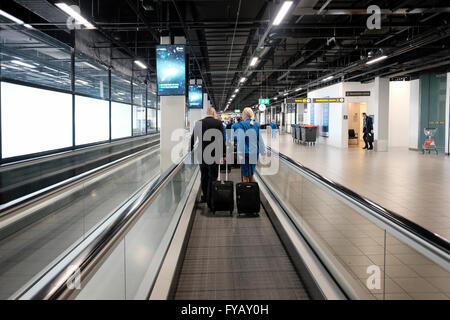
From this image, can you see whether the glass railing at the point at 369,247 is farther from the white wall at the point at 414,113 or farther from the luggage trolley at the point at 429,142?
the white wall at the point at 414,113

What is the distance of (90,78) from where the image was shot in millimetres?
13891

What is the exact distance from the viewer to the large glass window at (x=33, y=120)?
8.34 m

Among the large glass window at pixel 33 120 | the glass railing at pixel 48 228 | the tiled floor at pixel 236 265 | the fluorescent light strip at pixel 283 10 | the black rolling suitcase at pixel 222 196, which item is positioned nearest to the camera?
the tiled floor at pixel 236 265

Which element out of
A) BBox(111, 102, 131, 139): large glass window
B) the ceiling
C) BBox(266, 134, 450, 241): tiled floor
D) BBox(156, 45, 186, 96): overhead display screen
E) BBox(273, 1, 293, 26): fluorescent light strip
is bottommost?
BBox(266, 134, 450, 241): tiled floor

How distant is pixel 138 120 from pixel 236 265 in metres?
18.0

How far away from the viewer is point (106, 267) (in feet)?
7.55

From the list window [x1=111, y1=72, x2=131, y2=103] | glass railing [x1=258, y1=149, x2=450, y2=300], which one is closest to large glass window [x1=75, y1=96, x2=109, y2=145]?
window [x1=111, y1=72, x2=131, y2=103]

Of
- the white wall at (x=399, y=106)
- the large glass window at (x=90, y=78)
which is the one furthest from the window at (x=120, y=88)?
the white wall at (x=399, y=106)

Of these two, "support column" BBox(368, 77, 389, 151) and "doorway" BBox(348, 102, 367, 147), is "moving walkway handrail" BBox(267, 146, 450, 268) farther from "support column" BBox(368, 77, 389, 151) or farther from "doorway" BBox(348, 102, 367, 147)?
"doorway" BBox(348, 102, 367, 147)

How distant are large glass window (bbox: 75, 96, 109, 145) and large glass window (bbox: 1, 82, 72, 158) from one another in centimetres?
86

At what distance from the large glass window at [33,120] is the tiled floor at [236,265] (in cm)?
539

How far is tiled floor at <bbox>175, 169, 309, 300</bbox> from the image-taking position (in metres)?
3.55

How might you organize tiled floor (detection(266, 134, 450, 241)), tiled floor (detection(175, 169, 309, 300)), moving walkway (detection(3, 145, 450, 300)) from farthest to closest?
1. tiled floor (detection(266, 134, 450, 241))
2. tiled floor (detection(175, 169, 309, 300))
3. moving walkway (detection(3, 145, 450, 300))

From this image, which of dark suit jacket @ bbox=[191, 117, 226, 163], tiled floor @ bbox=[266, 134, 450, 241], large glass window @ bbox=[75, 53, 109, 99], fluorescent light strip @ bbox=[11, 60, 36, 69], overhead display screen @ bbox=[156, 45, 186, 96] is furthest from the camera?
large glass window @ bbox=[75, 53, 109, 99]
